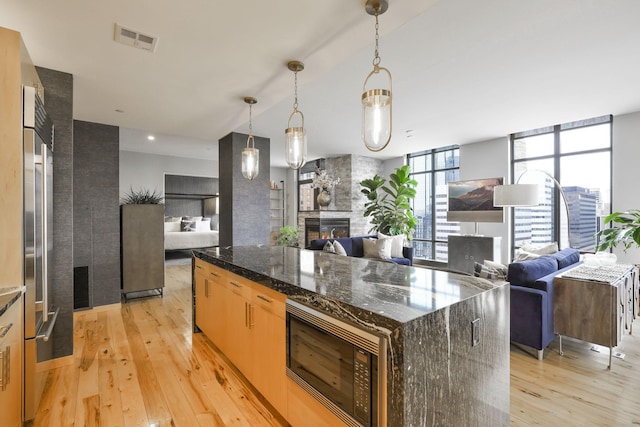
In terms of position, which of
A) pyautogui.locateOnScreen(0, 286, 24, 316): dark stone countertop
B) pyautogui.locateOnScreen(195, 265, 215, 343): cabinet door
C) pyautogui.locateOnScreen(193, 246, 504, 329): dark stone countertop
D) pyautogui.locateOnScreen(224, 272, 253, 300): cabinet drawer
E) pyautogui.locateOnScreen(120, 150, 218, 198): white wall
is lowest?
pyautogui.locateOnScreen(195, 265, 215, 343): cabinet door

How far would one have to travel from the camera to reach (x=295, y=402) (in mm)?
1620

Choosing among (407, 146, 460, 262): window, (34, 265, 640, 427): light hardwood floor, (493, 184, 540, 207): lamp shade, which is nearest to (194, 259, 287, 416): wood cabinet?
(34, 265, 640, 427): light hardwood floor

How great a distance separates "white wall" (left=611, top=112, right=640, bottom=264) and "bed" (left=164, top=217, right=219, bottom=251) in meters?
8.16

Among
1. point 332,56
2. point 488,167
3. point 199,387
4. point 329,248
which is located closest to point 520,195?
point 488,167

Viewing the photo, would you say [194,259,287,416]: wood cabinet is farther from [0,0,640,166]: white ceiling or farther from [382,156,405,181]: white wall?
[382,156,405,181]: white wall

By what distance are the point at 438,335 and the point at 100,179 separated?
4687 millimetres

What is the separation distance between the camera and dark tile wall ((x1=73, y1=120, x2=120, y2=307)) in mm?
3990

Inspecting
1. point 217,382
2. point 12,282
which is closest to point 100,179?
point 12,282

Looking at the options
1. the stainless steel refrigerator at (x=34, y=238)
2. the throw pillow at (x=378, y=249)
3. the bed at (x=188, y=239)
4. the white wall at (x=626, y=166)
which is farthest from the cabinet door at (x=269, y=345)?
the bed at (x=188, y=239)

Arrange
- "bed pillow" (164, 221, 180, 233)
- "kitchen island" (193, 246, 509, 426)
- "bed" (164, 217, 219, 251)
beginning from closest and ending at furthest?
"kitchen island" (193, 246, 509, 426)
"bed" (164, 217, 219, 251)
"bed pillow" (164, 221, 180, 233)

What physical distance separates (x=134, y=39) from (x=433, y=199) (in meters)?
6.78

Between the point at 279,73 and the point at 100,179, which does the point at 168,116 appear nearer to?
the point at 100,179

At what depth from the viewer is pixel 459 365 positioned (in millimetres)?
1264

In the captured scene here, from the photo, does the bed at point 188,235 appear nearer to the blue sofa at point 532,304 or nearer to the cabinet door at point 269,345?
the cabinet door at point 269,345
